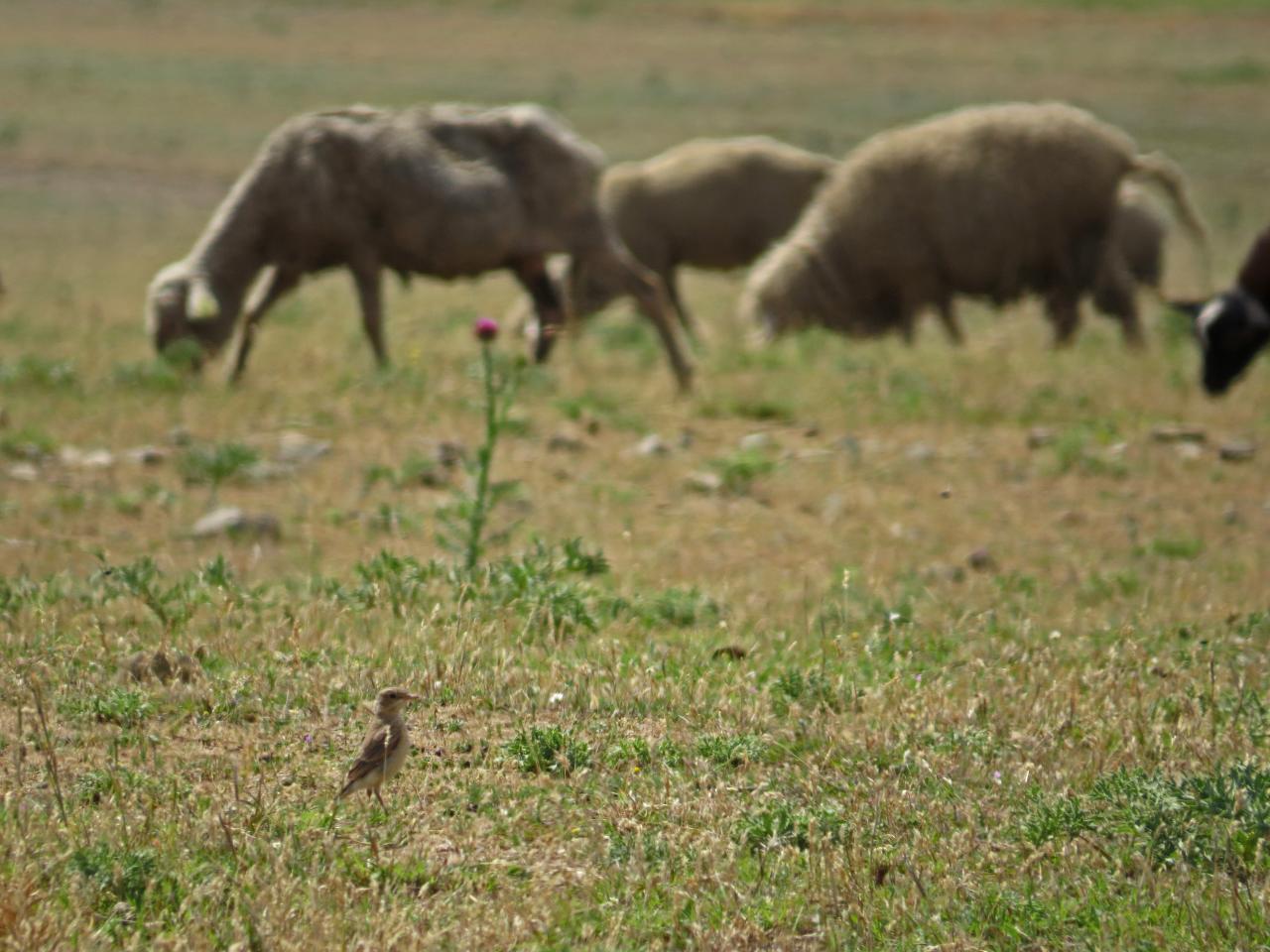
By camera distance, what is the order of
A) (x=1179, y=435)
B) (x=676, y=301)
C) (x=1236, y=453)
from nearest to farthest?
(x=1236, y=453) < (x=1179, y=435) < (x=676, y=301)

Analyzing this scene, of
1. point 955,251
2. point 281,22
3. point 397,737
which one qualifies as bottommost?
point 281,22

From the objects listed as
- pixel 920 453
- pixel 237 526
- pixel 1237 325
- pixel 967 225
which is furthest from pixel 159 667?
pixel 967 225

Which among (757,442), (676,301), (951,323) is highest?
(757,442)

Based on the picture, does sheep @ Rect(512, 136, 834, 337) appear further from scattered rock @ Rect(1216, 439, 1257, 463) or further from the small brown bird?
the small brown bird

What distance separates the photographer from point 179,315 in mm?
11000

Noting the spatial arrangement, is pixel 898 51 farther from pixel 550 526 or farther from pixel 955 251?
pixel 550 526

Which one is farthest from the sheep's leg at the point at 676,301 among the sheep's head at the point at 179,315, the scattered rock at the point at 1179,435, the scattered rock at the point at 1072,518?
the scattered rock at the point at 1072,518

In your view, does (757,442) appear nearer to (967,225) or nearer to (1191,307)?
(1191,307)

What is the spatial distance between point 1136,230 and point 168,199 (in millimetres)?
13881

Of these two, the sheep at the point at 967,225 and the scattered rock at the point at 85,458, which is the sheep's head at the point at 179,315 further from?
the sheep at the point at 967,225

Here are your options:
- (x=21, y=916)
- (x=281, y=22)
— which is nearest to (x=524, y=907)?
(x=21, y=916)

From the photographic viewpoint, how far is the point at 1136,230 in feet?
53.1

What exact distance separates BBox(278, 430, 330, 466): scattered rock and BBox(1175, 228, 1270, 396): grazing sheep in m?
5.50

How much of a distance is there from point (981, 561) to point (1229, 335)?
4.16 metres
